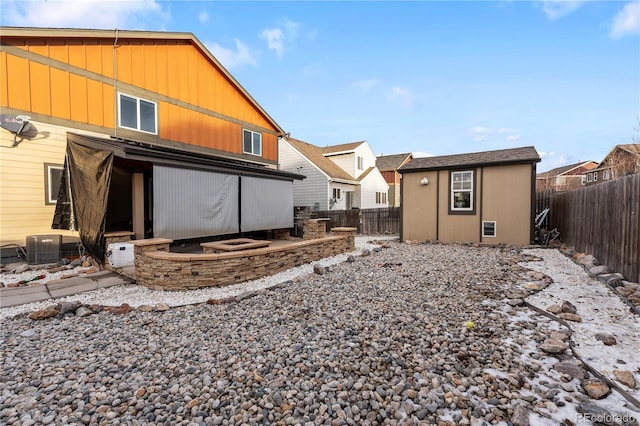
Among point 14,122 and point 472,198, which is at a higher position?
point 14,122

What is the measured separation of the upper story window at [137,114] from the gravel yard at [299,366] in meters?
6.56

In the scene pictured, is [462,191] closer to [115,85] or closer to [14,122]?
[115,85]

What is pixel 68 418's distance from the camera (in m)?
2.01

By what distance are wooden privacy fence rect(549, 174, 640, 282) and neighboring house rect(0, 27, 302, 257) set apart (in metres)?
8.60

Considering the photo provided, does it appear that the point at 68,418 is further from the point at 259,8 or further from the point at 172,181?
the point at 259,8

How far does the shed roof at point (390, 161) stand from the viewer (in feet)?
101

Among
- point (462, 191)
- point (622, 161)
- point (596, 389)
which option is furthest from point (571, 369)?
point (622, 161)

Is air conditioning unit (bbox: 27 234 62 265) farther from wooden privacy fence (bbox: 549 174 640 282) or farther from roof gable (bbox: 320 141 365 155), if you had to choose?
roof gable (bbox: 320 141 365 155)

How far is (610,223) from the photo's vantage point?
18.4 feet

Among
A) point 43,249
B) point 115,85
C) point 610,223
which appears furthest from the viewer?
point 115,85

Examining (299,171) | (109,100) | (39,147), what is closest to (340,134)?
(299,171)

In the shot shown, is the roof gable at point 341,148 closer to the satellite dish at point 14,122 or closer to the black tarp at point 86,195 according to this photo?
the black tarp at point 86,195

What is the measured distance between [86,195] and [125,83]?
407cm

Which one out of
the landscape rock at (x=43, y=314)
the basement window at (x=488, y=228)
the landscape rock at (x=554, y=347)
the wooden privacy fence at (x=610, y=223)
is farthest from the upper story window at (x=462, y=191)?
the landscape rock at (x=43, y=314)
